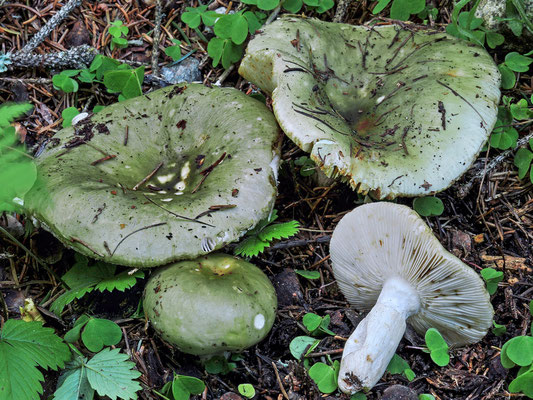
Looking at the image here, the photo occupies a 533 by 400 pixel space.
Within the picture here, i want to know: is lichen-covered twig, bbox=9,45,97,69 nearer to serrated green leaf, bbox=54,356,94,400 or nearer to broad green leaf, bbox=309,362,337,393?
serrated green leaf, bbox=54,356,94,400

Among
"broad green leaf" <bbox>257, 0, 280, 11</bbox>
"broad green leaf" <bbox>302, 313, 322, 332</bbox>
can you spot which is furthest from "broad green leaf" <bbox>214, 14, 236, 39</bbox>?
"broad green leaf" <bbox>302, 313, 322, 332</bbox>

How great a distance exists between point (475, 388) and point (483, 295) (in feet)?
1.66

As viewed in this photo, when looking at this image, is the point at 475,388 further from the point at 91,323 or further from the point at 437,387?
the point at 91,323

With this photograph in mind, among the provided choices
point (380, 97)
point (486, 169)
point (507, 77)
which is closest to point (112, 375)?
point (380, 97)

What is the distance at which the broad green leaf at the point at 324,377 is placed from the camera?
102 inches

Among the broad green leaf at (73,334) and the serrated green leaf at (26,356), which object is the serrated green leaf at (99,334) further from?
the serrated green leaf at (26,356)

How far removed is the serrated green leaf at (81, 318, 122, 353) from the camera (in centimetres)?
271

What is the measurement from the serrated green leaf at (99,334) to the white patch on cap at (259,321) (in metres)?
0.74

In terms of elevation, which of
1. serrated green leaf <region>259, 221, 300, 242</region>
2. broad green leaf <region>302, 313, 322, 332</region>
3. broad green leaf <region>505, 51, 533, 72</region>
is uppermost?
broad green leaf <region>505, 51, 533, 72</region>

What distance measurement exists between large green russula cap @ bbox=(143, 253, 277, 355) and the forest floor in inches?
9.4

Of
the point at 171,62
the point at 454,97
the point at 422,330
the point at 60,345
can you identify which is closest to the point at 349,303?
the point at 422,330

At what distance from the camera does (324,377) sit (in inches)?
102

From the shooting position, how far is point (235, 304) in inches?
101

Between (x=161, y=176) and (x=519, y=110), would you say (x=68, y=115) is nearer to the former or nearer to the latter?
(x=161, y=176)
